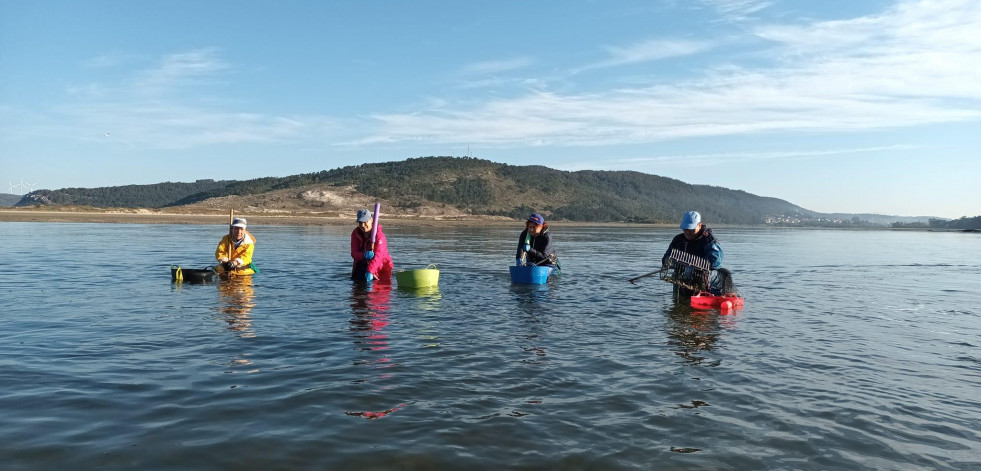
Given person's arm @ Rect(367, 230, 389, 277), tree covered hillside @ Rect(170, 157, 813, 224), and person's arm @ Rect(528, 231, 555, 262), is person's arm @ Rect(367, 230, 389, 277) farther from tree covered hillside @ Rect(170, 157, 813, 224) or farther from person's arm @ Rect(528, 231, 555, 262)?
tree covered hillside @ Rect(170, 157, 813, 224)

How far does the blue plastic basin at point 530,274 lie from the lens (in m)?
17.7

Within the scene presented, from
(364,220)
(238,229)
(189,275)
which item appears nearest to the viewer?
(189,275)

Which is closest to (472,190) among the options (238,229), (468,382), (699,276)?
(238,229)

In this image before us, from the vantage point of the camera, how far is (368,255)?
54.4 feet

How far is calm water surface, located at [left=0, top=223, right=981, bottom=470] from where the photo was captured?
5504mm

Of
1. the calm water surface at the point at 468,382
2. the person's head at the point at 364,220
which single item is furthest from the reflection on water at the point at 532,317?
the person's head at the point at 364,220

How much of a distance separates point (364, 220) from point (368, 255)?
949 millimetres

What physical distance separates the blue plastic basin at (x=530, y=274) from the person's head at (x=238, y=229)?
25.1 feet

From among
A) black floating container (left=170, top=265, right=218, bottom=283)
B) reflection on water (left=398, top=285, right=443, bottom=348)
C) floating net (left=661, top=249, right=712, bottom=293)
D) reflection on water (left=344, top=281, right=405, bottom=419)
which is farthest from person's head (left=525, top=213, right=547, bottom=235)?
black floating container (left=170, top=265, right=218, bottom=283)

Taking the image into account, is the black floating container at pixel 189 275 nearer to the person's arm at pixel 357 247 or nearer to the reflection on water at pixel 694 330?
the person's arm at pixel 357 247

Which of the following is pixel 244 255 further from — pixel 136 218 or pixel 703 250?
pixel 136 218

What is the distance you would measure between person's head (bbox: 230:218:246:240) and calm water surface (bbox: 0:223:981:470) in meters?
2.25

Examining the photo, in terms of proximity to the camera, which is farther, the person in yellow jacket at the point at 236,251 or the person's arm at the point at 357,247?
the person's arm at the point at 357,247

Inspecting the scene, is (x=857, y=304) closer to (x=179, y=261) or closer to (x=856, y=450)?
(x=856, y=450)
